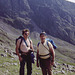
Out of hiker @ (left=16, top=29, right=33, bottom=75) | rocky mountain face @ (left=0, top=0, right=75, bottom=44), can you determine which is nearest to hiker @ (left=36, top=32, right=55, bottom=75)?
hiker @ (left=16, top=29, right=33, bottom=75)

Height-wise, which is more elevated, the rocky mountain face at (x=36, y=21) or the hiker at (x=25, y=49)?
the rocky mountain face at (x=36, y=21)

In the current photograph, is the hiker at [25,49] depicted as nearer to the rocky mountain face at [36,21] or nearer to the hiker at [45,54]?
the hiker at [45,54]

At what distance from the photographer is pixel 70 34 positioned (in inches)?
7116

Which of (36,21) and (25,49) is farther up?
(36,21)

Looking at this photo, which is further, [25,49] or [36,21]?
[36,21]

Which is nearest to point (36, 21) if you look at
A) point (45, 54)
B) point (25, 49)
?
point (25, 49)

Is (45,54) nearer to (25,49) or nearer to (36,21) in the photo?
(25,49)

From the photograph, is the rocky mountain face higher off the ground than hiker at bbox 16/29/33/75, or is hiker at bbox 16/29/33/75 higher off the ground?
the rocky mountain face

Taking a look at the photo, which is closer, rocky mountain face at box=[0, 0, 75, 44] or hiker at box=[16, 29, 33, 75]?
hiker at box=[16, 29, 33, 75]

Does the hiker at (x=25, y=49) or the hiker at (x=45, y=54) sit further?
the hiker at (x=25, y=49)

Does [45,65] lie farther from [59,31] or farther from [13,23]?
[59,31]

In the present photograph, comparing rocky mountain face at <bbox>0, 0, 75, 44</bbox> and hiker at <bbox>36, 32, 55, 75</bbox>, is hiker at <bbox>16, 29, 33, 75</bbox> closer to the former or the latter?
hiker at <bbox>36, 32, 55, 75</bbox>

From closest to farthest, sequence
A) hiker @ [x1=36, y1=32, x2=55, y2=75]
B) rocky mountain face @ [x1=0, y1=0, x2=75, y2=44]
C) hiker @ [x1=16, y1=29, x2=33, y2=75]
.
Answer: hiker @ [x1=36, y1=32, x2=55, y2=75], hiker @ [x1=16, y1=29, x2=33, y2=75], rocky mountain face @ [x1=0, y1=0, x2=75, y2=44]

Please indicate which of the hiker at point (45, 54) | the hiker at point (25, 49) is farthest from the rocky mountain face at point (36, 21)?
the hiker at point (45, 54)
